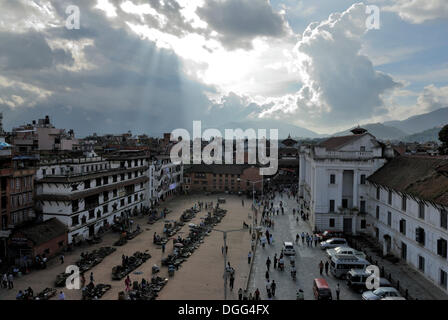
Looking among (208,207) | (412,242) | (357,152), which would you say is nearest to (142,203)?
(208,207)

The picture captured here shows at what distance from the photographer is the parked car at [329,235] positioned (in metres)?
45.9

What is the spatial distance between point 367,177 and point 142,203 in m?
44.6

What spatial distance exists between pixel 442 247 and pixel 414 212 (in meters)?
5.91

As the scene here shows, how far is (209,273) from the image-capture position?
1346 inches

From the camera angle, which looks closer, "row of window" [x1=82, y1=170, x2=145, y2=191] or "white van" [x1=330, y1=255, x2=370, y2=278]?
"white van" [x1=330, y1=255, x2=370, y2=278]

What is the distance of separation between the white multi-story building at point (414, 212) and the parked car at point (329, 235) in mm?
4944

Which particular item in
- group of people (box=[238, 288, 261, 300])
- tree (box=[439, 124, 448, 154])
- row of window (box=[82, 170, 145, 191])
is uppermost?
tree (box=[439, 124, 448, 154])

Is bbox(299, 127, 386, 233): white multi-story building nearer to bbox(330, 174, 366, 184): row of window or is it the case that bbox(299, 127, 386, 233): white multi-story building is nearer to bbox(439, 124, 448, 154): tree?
bbox(330, 174, 366, 184): row of window

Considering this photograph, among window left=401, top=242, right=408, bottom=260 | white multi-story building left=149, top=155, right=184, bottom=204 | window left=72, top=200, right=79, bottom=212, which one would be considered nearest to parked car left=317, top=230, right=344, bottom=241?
window left=401, top=242, right=408, bottom=260

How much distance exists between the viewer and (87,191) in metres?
46.1

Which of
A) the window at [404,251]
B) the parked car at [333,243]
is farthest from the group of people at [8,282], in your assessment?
the window at [404,251]

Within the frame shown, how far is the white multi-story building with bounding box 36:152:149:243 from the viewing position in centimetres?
4222

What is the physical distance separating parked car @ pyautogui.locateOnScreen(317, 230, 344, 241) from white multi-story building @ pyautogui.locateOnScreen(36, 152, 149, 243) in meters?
34.5
